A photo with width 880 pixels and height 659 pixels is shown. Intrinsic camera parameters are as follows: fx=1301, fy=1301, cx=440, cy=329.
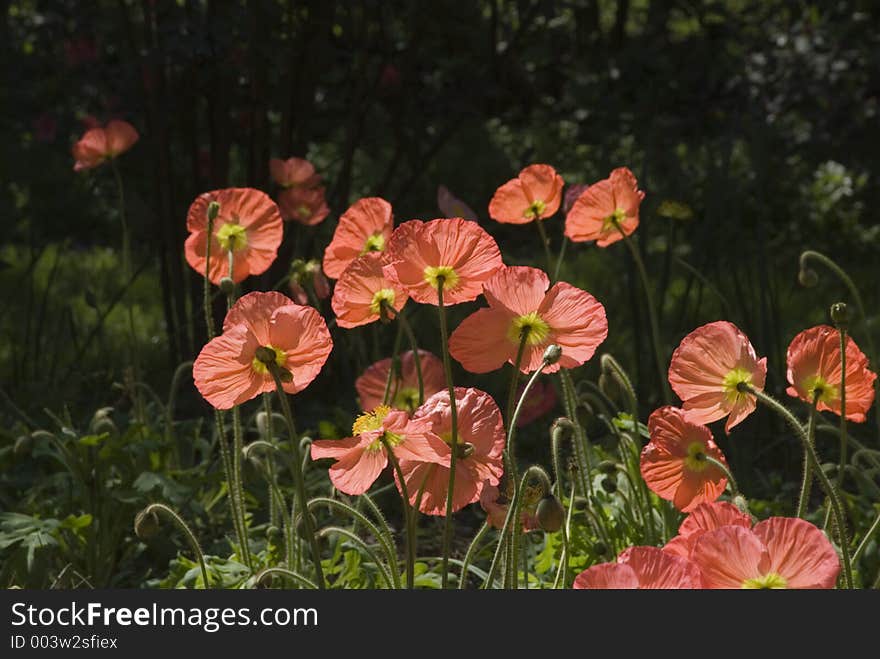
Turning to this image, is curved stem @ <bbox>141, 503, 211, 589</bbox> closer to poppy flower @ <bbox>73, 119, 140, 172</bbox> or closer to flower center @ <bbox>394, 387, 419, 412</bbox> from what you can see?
flower center @ <bbox>394, 387, 419, 412</bbox>

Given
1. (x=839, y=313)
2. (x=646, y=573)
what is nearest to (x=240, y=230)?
(x=839, y=313)

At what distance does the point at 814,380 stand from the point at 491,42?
230 cm

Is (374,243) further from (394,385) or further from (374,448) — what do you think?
(374,448)

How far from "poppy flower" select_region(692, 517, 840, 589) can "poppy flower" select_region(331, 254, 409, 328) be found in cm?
62

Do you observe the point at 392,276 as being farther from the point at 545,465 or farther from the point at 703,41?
the point at 703,41

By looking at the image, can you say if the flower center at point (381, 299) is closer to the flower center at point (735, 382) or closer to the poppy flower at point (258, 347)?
the poppy flower at point (258, 347)

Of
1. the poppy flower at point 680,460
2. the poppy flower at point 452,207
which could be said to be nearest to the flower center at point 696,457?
the poppy flower at point 680,460

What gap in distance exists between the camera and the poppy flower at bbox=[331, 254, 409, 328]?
1.55 m

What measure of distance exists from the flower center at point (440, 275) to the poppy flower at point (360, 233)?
0.46 meters

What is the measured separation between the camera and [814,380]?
1.50 metres

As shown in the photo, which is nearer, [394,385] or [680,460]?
[680,460]

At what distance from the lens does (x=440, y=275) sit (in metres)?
1.35

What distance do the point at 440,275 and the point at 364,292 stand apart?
0.23 m

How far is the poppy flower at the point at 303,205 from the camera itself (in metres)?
2.78
